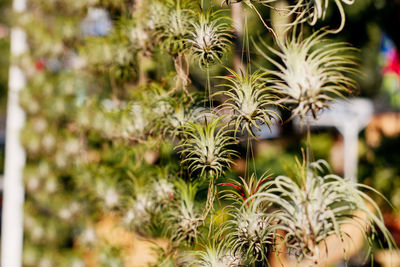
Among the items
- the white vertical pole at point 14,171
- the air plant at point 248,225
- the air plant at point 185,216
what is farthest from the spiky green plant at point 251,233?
the white vertical pole at point 14,171

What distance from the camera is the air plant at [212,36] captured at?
2.37 feet

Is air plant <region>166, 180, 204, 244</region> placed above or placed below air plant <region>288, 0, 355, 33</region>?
below

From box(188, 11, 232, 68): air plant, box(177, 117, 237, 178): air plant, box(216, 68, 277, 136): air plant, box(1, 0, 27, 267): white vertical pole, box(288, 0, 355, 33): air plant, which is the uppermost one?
box(288, 0, 355, 33): air plant

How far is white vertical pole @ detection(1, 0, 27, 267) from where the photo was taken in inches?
73.5

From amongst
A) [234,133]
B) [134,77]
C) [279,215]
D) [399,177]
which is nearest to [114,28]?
[134,77]

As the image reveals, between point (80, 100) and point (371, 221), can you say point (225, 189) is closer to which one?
point (371, 221)

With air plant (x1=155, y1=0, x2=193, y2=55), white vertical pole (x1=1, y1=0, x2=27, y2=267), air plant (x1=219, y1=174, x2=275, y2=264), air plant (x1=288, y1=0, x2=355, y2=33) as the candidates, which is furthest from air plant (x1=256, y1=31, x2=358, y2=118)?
white vertical pole (x1=1, y1=0, x2=27, y2=267)

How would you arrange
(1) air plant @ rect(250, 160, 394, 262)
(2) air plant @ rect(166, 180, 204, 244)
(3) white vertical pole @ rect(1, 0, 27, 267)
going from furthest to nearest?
1. (3) white vertical pole @ rect(1, 0, 27, 267)
2. (2) air plant @ rect(166, 180, 204, 244)
3. (1) air plant @ rect(250, 160, 394, 262)

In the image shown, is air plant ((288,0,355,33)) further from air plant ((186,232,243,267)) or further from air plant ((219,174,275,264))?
air plant ((186,232,243,267))

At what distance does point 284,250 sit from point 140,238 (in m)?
0.56

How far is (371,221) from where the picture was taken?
0.56 meters

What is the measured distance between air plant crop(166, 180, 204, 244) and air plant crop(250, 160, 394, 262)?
265 mm

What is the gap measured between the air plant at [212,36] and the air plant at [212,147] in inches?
4.7

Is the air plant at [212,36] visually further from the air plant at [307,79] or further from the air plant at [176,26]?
the air plant at [307,79]
